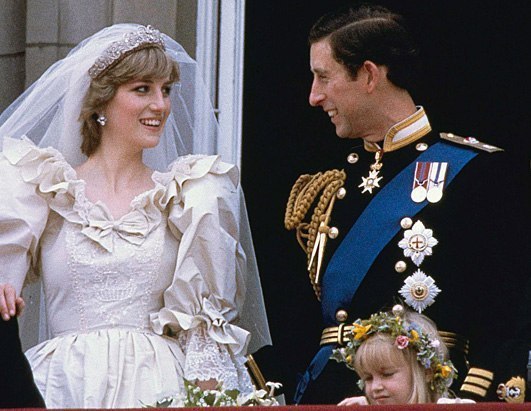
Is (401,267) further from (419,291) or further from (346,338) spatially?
(346,338)

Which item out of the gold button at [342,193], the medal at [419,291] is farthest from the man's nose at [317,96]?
the medal at [419,291]

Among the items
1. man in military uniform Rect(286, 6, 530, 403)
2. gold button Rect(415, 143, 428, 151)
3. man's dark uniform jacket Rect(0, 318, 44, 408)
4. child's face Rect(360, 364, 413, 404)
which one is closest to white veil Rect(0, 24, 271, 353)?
man in military uniform Rect(286, 6, 530, 403)

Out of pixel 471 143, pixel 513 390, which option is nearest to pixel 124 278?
pixel 471 143

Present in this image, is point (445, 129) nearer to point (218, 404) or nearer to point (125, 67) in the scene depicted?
point (125, 67)

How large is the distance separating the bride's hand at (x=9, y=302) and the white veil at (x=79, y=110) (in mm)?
666

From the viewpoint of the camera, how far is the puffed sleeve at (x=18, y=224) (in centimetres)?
668

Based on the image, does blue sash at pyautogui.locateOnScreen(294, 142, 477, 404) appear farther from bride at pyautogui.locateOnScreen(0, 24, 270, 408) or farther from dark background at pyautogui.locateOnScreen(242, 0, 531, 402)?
dark background at pyautogui.locateOnScreen(242, 0, 531, 402)

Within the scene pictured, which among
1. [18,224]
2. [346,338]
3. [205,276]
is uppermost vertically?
[18,224]

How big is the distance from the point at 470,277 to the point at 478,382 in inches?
12.8

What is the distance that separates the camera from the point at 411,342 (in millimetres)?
6020

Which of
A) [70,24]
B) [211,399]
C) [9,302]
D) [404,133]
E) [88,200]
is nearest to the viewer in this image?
[211,399]

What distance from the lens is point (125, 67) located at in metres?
6.85

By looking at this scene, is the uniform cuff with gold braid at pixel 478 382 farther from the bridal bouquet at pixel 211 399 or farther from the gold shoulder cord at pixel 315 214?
the gold shoulder cord at pixel 315 214

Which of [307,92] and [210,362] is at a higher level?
[307,92]
